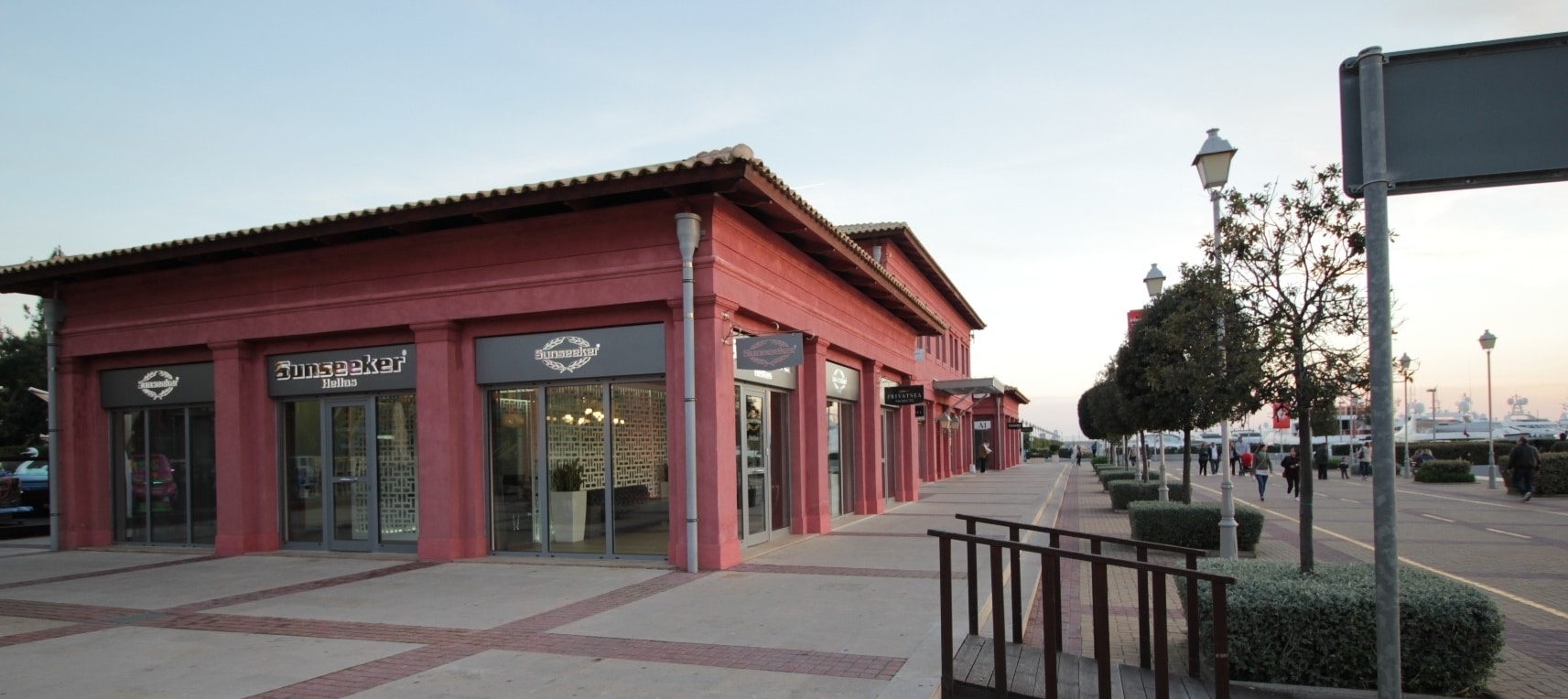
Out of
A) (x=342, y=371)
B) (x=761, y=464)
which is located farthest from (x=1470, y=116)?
(x=342, y=371)

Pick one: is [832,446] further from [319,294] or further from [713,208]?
[319,294]

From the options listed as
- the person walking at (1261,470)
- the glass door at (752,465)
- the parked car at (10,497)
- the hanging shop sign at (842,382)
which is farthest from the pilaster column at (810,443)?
the parked car at (10,497)

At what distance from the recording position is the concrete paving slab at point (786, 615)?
697cm

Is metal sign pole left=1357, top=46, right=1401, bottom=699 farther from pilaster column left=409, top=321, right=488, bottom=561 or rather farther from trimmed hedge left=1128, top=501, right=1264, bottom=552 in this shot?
pilaster column left=409, top=321, right=488, bottom=561

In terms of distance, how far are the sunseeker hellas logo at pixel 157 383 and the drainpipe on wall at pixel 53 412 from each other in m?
1.52

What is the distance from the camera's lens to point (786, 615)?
7.87 metres

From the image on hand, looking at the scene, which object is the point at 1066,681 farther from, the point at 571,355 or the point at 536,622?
the point at 571,355

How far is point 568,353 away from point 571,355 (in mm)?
55

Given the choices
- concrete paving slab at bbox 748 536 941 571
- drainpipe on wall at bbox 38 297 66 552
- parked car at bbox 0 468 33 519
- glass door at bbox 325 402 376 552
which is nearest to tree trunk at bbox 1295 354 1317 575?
concrete paving slab at bbox 748 536 941 571

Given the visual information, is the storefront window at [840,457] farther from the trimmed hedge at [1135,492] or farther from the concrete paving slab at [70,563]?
the concrete paving slab at [70,563]

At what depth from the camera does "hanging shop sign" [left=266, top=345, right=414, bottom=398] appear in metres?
12.4

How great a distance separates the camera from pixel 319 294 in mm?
12727

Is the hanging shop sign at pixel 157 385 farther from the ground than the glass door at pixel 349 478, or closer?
farther from the ground

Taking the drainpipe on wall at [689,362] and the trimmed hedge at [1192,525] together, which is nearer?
the drainpipe on wall at [689,362]
